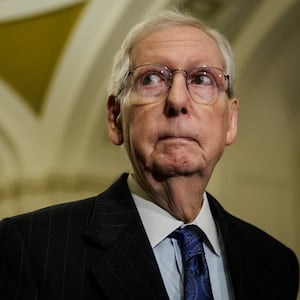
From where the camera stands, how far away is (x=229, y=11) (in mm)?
3875

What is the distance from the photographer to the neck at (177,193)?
1.39 m

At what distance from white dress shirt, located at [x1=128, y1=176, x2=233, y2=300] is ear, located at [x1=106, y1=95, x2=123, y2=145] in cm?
10

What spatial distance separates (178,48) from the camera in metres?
1.41

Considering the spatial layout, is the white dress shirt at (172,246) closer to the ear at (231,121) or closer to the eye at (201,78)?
the ear at (231,121)

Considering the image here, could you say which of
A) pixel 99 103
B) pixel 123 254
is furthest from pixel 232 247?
pixel 99 103

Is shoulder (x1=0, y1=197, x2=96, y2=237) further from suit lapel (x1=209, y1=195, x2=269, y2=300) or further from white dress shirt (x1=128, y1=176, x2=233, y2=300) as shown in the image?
suit lapel (x1=209, y1=195, x2=269, y2=300)

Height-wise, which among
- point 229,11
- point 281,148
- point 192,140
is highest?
point 229,11

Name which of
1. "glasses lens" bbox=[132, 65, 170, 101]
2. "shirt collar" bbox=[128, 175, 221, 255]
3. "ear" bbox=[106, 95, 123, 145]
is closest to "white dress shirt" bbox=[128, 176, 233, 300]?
"shirt collar" bbox=[128, 175, 221, 255]

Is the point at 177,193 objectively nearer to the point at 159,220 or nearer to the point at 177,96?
the point at 159,220

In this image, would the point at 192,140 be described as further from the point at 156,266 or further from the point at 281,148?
the point at 281,148

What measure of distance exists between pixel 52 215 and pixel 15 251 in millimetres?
132

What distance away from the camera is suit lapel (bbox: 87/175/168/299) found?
1281mm

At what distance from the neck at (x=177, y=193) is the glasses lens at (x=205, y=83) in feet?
0.59

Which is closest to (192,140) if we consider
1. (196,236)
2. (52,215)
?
(196,236)
